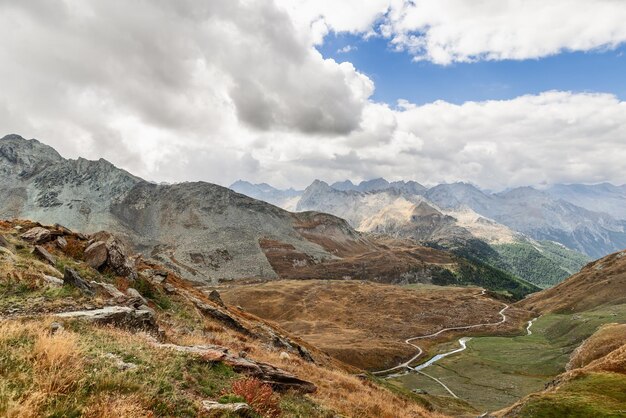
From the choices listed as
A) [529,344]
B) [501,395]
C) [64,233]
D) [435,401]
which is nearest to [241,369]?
[64,233]

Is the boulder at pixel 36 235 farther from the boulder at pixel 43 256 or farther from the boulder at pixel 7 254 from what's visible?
the boulder at pixel 7 254

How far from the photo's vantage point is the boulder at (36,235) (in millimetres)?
31953

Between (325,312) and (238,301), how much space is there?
127ft

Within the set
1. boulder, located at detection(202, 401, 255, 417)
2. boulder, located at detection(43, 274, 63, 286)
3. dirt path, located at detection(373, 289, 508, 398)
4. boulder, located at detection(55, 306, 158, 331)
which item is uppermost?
boulder, located at detection(43, 274, 63, 286)

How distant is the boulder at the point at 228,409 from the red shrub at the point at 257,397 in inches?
26.1

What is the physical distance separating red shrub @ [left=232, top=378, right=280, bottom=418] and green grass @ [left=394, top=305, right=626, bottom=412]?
52341mm

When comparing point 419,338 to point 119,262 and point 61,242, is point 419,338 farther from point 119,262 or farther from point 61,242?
point 61,242

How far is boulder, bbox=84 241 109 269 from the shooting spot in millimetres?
30919

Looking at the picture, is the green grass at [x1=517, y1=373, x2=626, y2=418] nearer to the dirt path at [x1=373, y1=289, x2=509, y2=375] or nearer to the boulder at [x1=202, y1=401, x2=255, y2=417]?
the boulder at [x1=202, y1=401, x2=255, y2=417]

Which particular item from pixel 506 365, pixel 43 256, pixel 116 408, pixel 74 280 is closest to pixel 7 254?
pixel 43 256

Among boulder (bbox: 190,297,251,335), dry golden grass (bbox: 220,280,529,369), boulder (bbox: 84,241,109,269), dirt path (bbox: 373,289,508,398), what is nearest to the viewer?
boulder (bbox: 84,241,109,269)

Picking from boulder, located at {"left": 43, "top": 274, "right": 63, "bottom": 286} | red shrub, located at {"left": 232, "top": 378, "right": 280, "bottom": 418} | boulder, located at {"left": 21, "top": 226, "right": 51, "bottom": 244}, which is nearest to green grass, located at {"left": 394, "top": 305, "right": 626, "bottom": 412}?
red shrub, located at {"left": 232, "top": 378, "right": 280, "bottom": 418}

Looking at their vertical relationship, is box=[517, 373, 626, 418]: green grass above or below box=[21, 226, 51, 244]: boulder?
below

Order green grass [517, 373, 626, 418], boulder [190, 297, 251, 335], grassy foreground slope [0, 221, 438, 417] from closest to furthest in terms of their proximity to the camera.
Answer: grassy foreground slope [0, 221, 438, 417] < green grass [517, 373, 626, 418] < boulder [190, 297, 251, 335]
